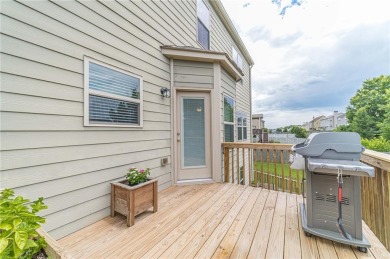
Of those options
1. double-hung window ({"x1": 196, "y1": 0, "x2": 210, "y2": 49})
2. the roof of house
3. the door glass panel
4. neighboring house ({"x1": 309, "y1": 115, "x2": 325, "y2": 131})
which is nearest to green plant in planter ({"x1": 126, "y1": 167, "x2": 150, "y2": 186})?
the door glass panel

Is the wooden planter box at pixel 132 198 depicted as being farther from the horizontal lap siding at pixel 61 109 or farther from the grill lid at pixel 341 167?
the grill lid at pixel 341 167

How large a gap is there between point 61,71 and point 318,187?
3.04 metres

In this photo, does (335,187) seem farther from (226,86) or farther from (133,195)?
(226,86)

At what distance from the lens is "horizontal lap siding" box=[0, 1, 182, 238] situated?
158cm

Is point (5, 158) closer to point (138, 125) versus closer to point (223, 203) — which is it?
point (138, 125)

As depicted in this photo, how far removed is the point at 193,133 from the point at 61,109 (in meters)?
2.47

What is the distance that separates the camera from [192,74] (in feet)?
12.6

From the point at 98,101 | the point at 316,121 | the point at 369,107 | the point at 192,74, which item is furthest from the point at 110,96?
the point at 316,121

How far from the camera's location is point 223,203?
9.25ft

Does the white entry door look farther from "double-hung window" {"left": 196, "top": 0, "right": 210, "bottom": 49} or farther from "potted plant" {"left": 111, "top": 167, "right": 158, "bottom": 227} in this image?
"double-hung window" {"left": 196, "top": 0, "right": 210, "bottom": 49}

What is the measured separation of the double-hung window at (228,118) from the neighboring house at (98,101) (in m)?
0.69

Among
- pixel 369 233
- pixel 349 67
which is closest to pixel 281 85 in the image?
pixel 349 67

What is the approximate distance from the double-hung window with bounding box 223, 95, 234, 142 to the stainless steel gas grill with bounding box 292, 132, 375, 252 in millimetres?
2829

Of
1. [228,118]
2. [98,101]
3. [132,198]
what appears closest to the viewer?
[132,198]
